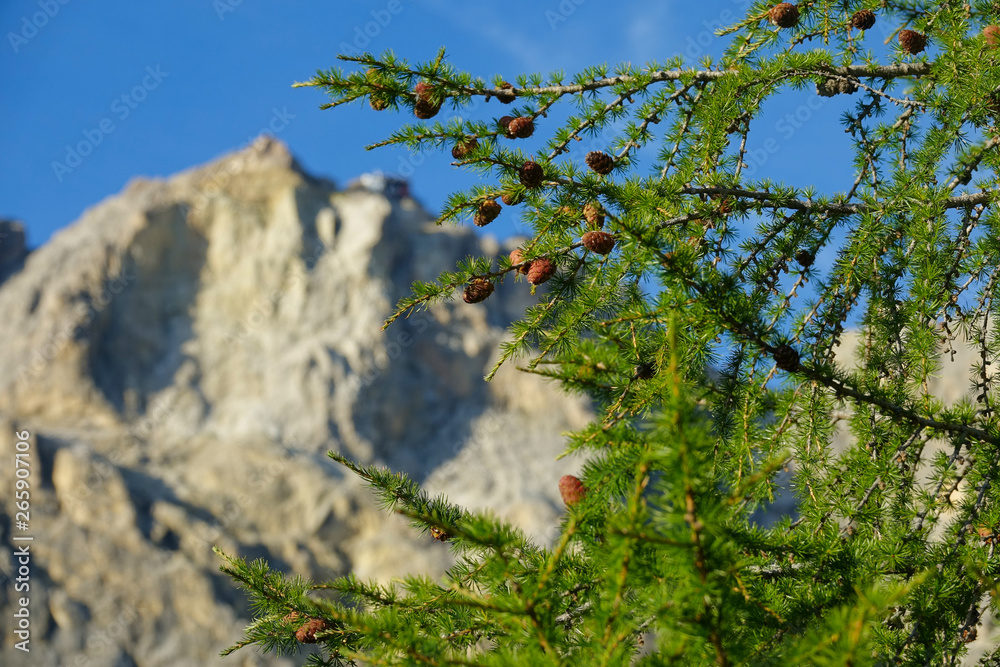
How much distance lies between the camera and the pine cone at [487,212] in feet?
7.88

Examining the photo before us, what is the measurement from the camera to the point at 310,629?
6.16ft

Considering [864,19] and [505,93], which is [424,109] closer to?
[505,93]

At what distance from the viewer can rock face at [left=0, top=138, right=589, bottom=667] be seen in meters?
18.3

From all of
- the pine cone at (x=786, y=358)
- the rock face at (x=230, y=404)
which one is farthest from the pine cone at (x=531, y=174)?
the rock face at (x=230, y=404)

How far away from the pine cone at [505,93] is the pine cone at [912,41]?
154 cm

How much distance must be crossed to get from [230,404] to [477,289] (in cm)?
2406

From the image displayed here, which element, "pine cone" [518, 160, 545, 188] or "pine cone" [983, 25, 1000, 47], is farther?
"pine cone" [983, 25, 1000, 47]

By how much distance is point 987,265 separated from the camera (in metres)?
2.35

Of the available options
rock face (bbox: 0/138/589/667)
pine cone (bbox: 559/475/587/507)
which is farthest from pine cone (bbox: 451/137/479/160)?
rock face (bbox: 0/138/589/667)

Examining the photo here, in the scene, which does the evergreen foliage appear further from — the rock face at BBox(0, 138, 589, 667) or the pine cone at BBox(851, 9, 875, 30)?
the rock face at BBox(0, 138, 589, 667)

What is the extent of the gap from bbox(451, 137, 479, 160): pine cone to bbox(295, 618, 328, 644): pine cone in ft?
4.47

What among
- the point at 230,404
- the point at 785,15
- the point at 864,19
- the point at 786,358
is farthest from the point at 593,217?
the point at 230,404

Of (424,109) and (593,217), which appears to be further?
(424,109)

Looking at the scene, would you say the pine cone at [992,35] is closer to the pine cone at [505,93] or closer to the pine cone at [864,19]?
the pine cone at [864,19]
